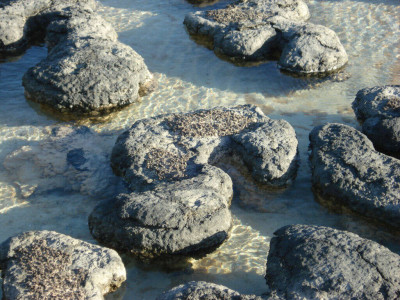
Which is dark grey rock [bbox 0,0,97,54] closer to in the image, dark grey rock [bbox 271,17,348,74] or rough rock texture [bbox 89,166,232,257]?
dark grey rock [bbox 271,17,348,74]

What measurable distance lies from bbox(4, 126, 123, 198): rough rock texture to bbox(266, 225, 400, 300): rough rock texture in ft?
10.9

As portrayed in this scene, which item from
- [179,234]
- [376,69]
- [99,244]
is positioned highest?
[376,69]

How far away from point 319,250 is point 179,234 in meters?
1.88

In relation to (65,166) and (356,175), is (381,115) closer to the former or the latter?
(356,175)

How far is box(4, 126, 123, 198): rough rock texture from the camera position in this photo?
25.1ft

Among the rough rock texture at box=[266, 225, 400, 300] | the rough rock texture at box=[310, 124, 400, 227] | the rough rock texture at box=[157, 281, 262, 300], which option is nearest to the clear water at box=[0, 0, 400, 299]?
the rough rock texture at box=[310, 124, 400, 227]

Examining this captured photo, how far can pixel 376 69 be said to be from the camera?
1073 cm

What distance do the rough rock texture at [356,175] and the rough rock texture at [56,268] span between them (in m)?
3.62

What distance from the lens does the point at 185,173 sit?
23.5ft

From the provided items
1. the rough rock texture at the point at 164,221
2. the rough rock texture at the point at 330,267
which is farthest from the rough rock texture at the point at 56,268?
the rough rock texture at the point at 330,267

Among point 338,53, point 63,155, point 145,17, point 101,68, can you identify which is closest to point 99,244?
point 63,155

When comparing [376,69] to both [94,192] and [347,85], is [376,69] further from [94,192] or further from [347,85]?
[94,192]

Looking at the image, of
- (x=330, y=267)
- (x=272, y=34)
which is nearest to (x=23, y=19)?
(x=272, y=34)

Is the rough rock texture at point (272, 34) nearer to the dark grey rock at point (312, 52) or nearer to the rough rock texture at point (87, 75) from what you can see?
the dark grey rock at point (312, 52)
